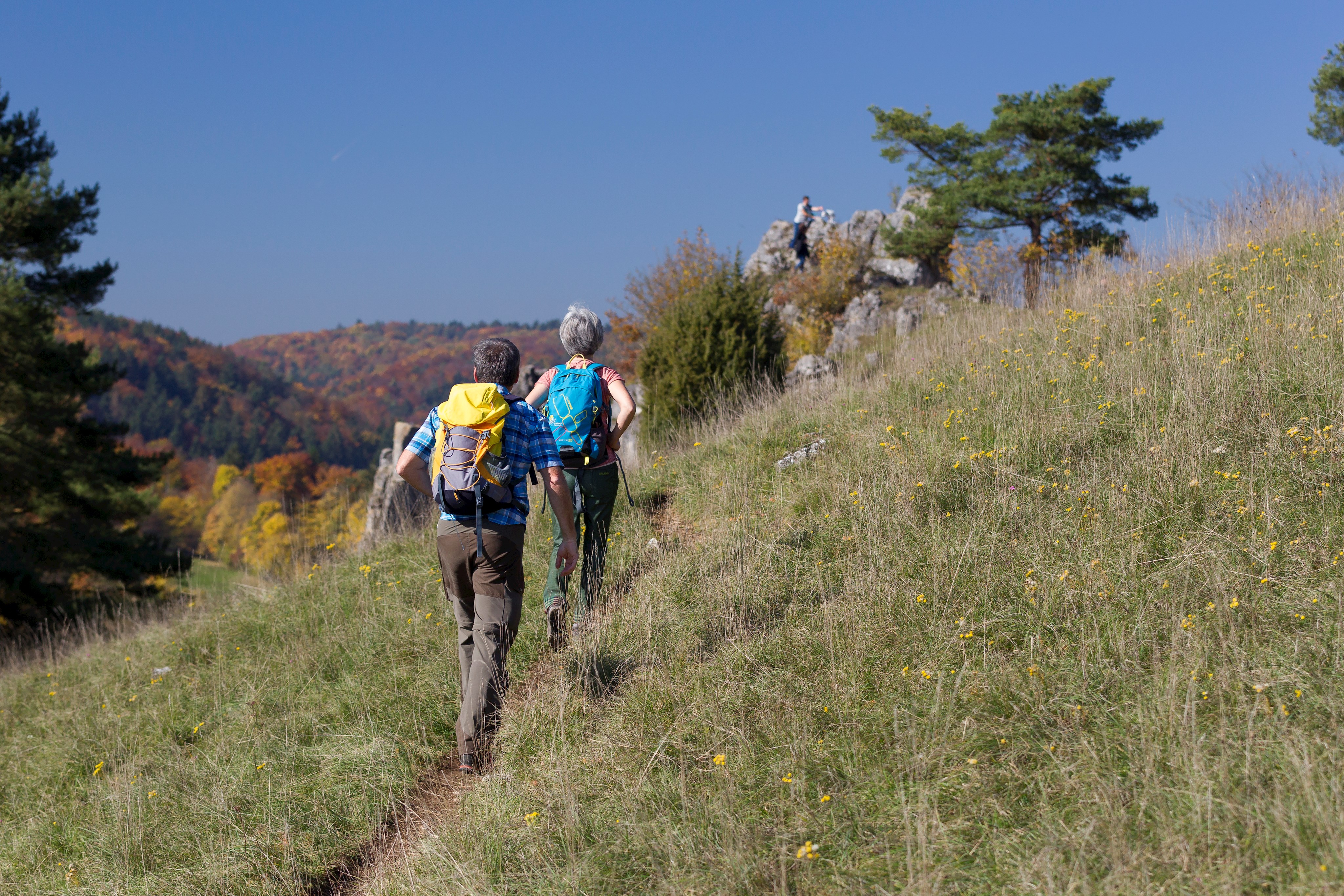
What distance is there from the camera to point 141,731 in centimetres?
482

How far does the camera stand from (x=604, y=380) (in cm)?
425

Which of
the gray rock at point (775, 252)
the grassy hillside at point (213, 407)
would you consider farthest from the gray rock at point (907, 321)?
the grassy hillside at point (213, 407)

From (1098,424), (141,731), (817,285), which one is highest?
(817,285)

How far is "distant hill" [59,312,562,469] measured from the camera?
8662 centimetres

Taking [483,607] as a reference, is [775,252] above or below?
above

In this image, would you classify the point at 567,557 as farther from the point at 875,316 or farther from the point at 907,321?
the point at 875,316

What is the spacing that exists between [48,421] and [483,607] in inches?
684

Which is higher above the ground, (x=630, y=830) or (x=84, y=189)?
(x=84, y=189)

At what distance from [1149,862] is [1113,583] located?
57.6 inches

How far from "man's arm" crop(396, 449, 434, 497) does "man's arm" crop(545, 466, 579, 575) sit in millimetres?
34

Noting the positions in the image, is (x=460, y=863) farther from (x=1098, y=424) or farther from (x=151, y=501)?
(x=151, y=501)

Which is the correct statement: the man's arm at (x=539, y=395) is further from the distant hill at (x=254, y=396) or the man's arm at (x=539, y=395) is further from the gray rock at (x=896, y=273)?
the distant hill at (x=254, y=396)

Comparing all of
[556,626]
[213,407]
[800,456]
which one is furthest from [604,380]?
[213,407]

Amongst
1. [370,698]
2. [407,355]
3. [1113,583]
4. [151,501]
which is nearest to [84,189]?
[151,501]
